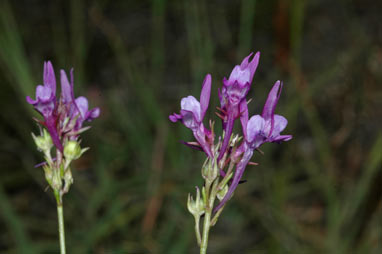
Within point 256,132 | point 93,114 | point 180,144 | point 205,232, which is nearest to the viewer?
point 205,232

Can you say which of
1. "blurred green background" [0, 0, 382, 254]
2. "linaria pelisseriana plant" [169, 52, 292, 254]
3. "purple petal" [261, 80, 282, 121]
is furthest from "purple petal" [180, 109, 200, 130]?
"blurred green background" [0, 0, 382, 254]

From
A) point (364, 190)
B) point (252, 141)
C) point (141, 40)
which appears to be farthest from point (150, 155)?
point (252, 141)

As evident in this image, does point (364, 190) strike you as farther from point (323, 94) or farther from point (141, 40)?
point (141, 40)

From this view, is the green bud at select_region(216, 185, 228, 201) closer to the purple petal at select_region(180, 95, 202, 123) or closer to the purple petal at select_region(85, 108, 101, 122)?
the purple petal at select_region(180, 95, 202, 123)

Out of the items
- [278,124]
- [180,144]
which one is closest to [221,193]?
[278,124]

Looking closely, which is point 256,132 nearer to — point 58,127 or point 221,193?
point 221,193

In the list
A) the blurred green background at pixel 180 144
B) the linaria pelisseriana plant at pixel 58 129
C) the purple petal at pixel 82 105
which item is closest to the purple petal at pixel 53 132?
the linaria pelisseriana plant at pixel 58 129

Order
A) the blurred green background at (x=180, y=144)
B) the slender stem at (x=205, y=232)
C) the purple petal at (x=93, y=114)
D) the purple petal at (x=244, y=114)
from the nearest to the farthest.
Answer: the slender stem at (x=205, y=232), the purple petal at (x=244, y=114), the purple petal at (x=93, y=114), the blurred green background at (x=180, y=144)

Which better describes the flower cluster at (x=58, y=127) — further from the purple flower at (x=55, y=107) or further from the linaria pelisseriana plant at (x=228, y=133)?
the linaria pelisseriana plant at (x=228, y=133)
